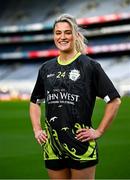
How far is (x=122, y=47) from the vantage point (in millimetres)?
27672

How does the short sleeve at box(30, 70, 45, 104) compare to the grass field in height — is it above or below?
above

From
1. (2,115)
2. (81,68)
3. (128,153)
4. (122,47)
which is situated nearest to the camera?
(81,68)

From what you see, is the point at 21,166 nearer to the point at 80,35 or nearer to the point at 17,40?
the point at 80,35

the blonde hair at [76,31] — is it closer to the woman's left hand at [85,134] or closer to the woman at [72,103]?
the woman at [72,103]

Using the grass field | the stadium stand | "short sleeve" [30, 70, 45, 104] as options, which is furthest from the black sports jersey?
the stadium stand

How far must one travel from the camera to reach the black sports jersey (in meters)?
2.51

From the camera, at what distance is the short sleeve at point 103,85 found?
254cm

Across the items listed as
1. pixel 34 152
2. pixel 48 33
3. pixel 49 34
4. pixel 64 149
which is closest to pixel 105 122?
pixel 64 149

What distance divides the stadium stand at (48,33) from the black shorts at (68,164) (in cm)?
2205

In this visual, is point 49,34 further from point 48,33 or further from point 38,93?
point 38,93

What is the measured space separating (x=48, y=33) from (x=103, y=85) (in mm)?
28447

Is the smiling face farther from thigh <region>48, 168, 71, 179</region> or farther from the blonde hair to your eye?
thigh <region>48, 168, 71, 179</region>

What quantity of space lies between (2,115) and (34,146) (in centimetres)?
360

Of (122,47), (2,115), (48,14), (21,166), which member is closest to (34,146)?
(21,166)
